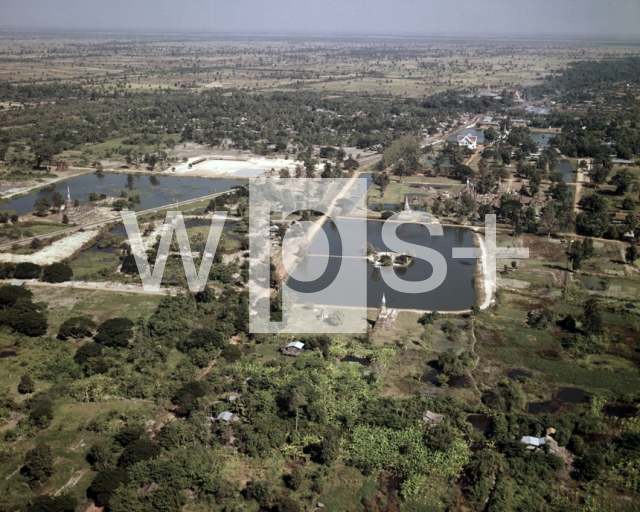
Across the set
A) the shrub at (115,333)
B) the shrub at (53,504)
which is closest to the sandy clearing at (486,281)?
→ the shrub at (115,333)

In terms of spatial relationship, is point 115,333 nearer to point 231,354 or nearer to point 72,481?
point 231,354

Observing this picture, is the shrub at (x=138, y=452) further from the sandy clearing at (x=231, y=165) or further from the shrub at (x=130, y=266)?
the sandy clearing at (x=231, y=165)

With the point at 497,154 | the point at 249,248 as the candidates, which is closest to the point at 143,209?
the point at 249,248

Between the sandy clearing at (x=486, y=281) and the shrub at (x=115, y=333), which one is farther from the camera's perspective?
the sandy clearing at (x=486, y=281)

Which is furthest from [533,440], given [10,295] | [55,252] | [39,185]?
[39,185]

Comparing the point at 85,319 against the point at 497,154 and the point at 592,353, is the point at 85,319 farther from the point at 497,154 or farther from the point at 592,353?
the point at 497,154

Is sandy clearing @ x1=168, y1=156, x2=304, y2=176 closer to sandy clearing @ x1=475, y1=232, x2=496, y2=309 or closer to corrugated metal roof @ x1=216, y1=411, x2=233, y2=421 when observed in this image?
sandy clearing @ x1=475, y1=232, x2=496, y2=309
